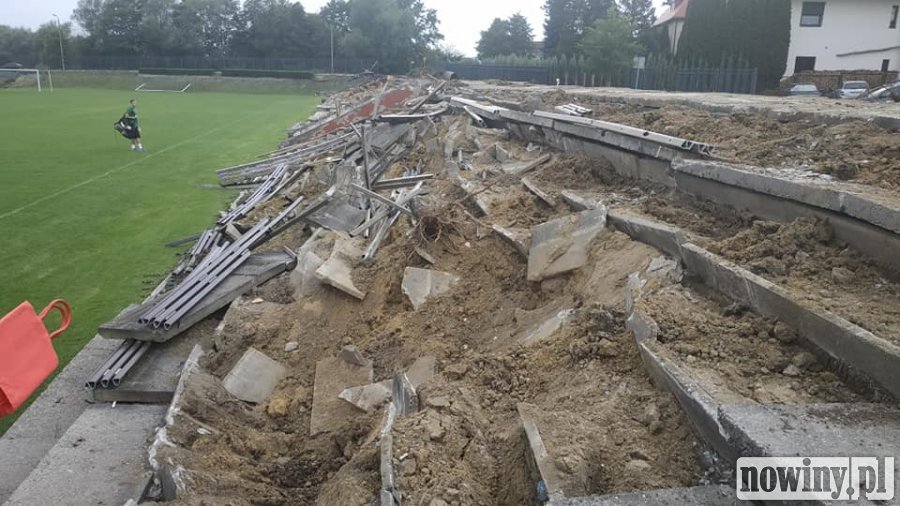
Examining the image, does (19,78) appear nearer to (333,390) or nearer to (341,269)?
(341,269)

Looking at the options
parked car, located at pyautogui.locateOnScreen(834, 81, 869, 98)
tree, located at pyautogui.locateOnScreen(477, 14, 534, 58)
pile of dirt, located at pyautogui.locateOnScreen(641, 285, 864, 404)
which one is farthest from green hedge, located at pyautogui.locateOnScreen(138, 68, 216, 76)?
pile of dirt, located at pyautogui.locateOnScreen(641, 285, 864, 404)

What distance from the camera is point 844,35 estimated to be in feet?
125

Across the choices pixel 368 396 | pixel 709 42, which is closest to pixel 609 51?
pixel 709 42

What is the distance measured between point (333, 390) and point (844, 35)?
43026 mm

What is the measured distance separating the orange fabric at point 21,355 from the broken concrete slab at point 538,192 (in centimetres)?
501

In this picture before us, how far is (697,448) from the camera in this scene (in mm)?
3236

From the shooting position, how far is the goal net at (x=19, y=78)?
5681 cm

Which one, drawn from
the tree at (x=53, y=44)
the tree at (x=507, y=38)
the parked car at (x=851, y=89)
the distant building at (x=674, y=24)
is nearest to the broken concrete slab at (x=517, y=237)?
the parked car at (x=851, y=89)

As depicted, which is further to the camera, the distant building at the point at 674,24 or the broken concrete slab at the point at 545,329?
the distant building at the point at 674,24

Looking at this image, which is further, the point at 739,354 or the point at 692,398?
the point at 739,354

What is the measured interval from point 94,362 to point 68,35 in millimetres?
79963

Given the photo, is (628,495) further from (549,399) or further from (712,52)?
(712,52)

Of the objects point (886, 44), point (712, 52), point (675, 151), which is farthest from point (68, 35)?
point (675, 151)

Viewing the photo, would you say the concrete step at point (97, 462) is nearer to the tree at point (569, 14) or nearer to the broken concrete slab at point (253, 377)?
the broken concrete slab at point (253, 377)
